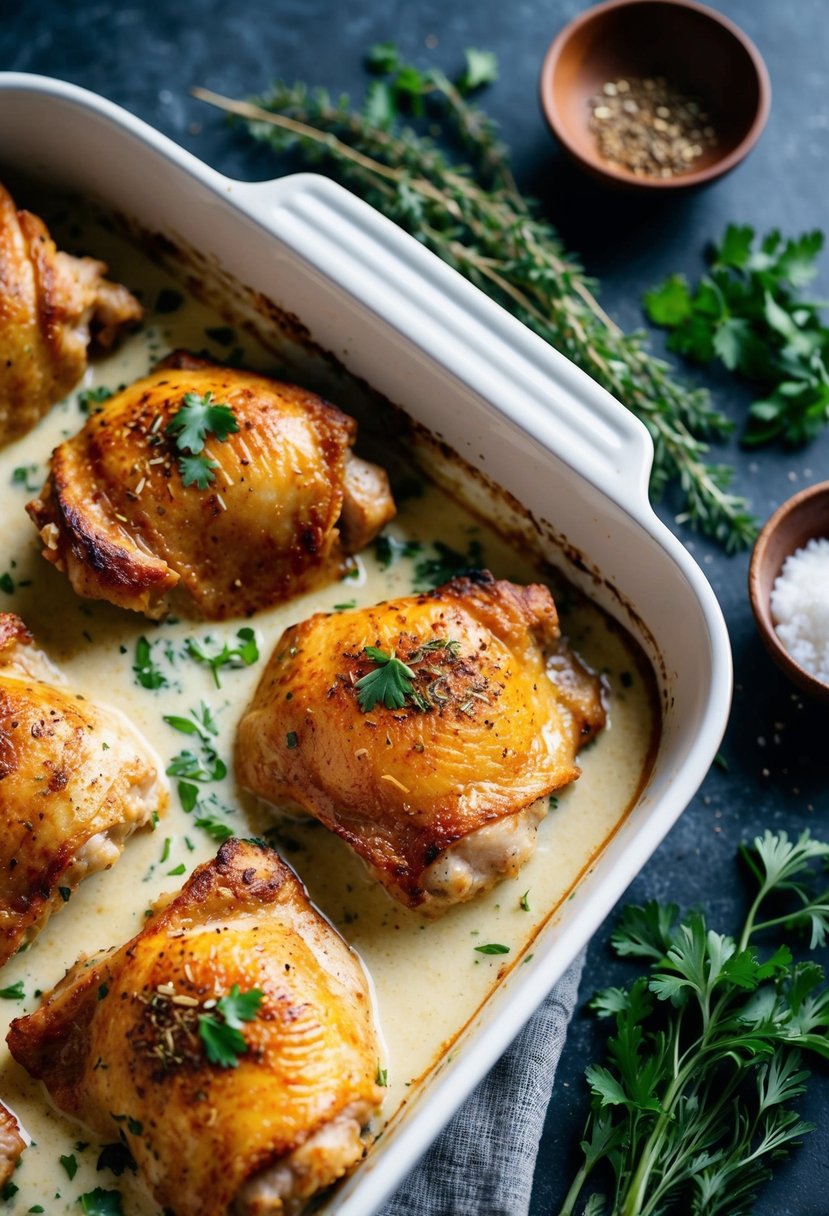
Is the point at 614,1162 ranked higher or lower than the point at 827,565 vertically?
lower

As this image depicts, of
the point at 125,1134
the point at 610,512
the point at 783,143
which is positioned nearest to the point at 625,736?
the point at 610,512

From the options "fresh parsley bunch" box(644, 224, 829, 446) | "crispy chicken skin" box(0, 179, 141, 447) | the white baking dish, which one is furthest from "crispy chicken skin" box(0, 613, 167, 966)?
"fresh parsley bunch" box(644, 224, 829, 446)

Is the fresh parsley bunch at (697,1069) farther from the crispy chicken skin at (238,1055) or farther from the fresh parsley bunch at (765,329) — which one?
the fresh parsley bunch at (765,329)

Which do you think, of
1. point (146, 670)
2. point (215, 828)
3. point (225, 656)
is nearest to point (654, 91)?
point (225, 656)

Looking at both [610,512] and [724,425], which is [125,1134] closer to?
[610,512]

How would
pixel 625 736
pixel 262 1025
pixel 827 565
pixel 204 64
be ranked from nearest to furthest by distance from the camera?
pixel 262 1025 → pixel 625 736 → pixel 827 565 → pixel 204 64

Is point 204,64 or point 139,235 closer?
point 139,235
